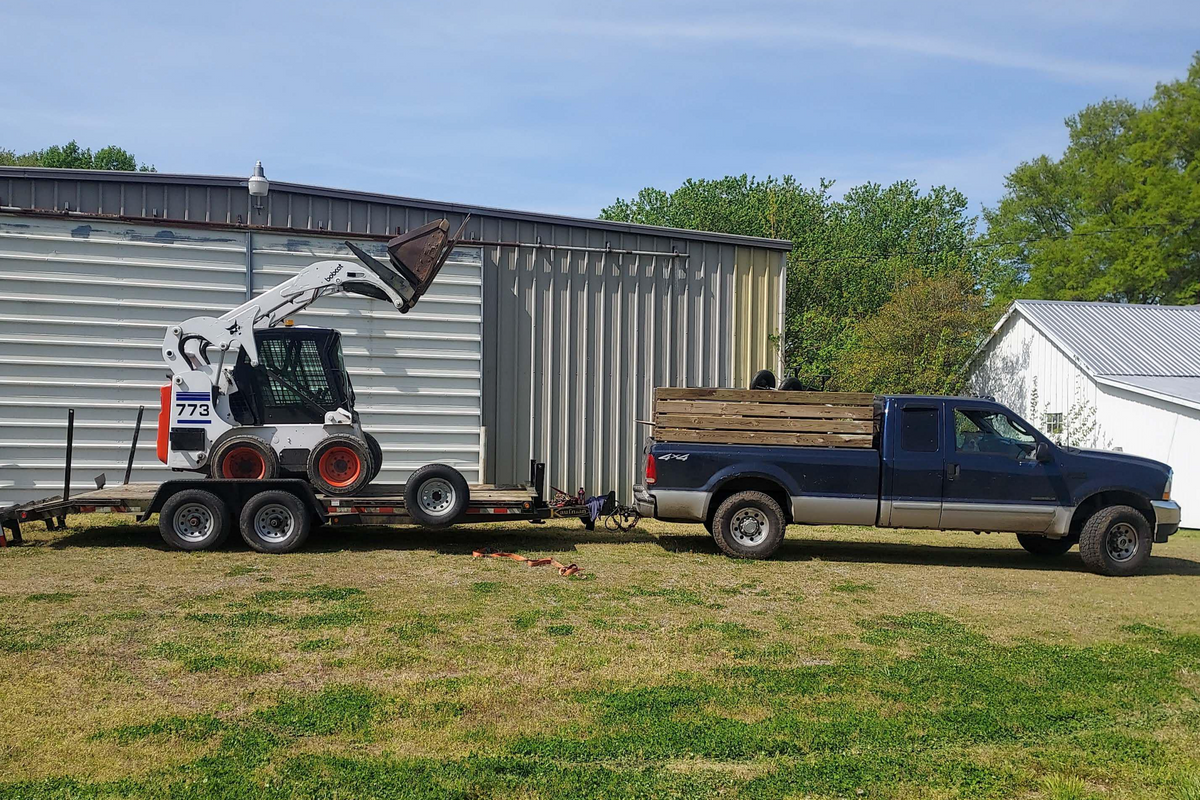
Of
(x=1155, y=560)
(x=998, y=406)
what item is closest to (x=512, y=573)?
(x=998, y=406)

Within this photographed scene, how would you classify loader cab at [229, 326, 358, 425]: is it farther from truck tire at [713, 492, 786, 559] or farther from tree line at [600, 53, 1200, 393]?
tree line at [600, 53, 1200, 393]

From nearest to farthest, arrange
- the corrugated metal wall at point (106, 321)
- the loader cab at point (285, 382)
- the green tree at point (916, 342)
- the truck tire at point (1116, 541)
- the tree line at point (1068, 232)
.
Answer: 1. the truck tire at point (1116, 541)
2. the loader cab at point (285, 382)
3. the corrugated metal wall at point (106, 321)
4. the green tree at point (916, 342)
5. the tree line at point (1068, 232)

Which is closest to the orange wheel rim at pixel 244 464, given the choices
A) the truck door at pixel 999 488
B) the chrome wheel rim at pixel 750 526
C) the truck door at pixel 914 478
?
the chrome wheel rim at pixel 750 526

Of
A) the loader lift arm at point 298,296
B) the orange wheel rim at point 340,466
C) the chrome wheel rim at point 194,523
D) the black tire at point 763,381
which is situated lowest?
the chrome wheel rim at point 194,523

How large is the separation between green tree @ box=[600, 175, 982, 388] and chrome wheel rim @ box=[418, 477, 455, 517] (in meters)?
24.5

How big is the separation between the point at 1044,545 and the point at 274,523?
945cm

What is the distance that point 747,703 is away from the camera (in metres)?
6.08

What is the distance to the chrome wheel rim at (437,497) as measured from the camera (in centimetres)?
1140

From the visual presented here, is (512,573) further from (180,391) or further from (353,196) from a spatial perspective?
(353,196)

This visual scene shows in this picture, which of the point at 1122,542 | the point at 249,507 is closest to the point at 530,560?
the point at 249,507

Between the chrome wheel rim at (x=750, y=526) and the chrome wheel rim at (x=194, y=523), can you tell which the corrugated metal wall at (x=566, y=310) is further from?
the chrome wheel rim at (x=750, y=526)

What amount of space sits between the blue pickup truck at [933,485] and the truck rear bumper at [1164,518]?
0.04ft

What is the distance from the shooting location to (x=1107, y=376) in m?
20.4

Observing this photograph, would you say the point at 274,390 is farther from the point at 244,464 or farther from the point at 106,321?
the point at 106,321
